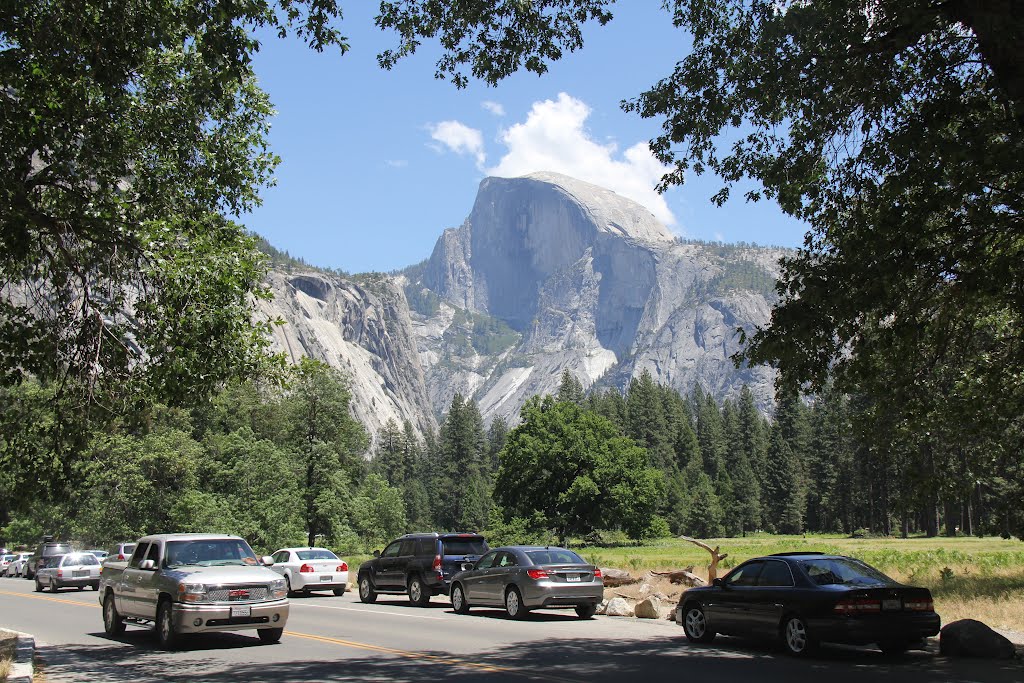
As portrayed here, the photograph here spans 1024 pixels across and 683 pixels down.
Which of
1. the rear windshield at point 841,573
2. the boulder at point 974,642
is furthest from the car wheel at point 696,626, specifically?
the boulder at point 974,642

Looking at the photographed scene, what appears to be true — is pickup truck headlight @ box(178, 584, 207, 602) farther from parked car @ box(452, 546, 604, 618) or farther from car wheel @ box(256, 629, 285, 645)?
parked car @ box(452, 546, 604, 618)

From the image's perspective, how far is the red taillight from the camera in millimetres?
12250

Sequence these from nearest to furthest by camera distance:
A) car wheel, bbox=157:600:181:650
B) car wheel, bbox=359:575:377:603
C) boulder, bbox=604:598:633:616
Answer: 1. car wheel, bbox=157:600:181:650
2. boulder, bbox=604:598:633:616
3. car wheel, bbox=359:575:377:603

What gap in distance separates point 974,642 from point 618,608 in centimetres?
882

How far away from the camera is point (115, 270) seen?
1248 cm

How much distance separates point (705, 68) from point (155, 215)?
873cm

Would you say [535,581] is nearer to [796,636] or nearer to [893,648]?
[796,636]

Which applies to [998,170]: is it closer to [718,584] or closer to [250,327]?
[718,584]

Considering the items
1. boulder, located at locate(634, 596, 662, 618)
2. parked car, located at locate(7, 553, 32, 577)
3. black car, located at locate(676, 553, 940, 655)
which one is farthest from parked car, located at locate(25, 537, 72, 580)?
black car, located at locate(676, 553, 940, 655)

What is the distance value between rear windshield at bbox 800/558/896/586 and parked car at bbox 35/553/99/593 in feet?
97.0

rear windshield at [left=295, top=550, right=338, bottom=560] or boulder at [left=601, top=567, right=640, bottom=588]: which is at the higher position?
rear windshield at [left=295, top=550, right=338, bottom=560]

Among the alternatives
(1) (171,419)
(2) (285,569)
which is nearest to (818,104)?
(2) (285,569)

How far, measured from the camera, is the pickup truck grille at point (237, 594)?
14.3 metres

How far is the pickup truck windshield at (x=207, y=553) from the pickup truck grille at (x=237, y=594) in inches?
47.0
